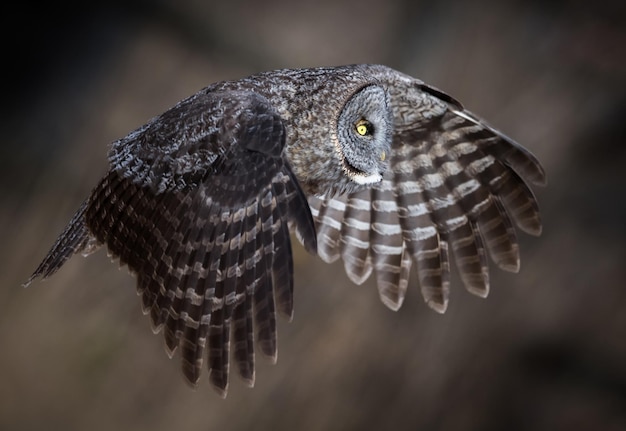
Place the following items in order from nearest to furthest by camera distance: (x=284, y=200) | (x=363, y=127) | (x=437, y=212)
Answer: (x=284, y=200) → (x=363, y=127) → (x=437, y=212)

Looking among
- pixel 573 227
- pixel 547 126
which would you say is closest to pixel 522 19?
pixel 547 126

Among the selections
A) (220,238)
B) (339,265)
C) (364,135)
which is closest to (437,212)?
(364,135)

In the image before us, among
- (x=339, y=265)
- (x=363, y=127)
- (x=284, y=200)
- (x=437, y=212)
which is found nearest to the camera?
(x=284, y=200)

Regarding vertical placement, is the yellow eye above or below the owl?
above

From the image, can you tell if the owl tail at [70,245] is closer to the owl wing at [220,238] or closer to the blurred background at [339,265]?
the owl wing at [220,238]

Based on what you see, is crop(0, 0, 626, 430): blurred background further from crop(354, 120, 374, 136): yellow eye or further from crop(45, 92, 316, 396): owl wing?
crop(45, 92, 316, 396): owl wing

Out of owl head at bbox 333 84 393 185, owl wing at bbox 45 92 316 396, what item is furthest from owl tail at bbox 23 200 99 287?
owl head at bbox 333 84 393 185

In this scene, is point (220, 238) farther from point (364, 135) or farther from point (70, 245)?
point (364, 135)

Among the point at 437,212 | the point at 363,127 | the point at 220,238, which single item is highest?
the point at 363,127
